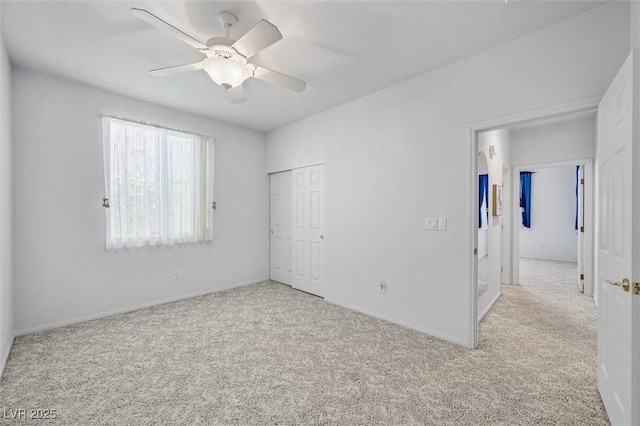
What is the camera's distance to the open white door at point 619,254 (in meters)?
1.39

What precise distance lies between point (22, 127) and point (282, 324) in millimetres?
3389

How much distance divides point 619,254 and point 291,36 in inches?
105

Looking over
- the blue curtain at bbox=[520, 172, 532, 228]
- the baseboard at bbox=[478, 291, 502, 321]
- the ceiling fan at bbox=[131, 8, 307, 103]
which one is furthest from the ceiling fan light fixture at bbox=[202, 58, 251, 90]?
the blue curtain at bbox=[520, 172, 532, 228]

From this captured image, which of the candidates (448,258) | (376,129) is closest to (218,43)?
(376,129)

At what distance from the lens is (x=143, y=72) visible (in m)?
2.89

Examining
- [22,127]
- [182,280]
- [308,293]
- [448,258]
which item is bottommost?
[308,293]

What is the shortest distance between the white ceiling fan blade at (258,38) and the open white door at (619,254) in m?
1.94

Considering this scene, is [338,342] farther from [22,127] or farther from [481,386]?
[22,127]

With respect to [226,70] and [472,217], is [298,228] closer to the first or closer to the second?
[472,217]

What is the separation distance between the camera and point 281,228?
4953mm


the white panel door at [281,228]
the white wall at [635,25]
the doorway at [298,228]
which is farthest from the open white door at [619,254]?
Result: the white panel door at [281,228]

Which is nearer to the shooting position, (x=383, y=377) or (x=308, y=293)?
(x=383, y=377)

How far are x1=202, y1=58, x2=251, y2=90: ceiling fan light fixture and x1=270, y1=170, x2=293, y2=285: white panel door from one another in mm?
2631

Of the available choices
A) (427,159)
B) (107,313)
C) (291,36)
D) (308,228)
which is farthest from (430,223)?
(107,313)
